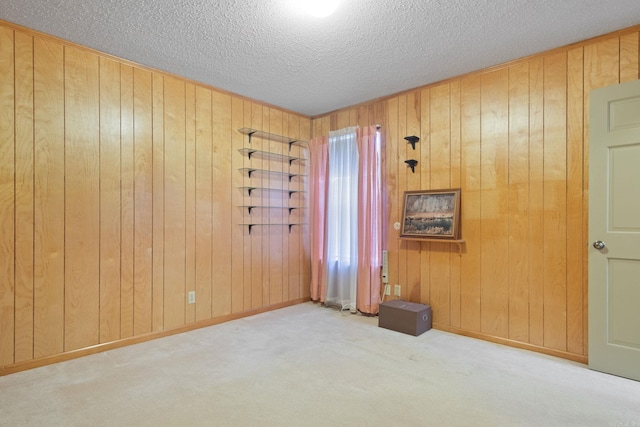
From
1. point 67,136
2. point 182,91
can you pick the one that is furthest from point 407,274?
point 67,136

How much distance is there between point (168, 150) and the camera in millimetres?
3328

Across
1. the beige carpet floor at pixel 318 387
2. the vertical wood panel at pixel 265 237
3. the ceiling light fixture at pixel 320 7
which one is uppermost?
the ceiling light fixture at pixel 320 7

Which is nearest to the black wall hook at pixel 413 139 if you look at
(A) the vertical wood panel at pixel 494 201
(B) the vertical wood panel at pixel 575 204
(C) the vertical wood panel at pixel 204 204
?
(A) the vertical wood panel at pixel 494 201

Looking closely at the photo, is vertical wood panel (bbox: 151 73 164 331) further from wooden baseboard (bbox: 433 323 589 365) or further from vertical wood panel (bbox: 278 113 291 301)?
wooden baseboard (bbox: 433 323 589 365)

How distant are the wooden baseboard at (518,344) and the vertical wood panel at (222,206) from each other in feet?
7.36

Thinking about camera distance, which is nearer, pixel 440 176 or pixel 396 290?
pixel 440 176

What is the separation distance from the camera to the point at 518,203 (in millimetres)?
3021

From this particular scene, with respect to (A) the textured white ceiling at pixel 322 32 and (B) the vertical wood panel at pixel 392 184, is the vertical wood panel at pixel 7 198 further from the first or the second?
(B) the vertical wood panel at pixel 392 184

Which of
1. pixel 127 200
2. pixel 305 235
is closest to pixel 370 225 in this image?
pixel 305 235

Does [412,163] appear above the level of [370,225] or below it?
above

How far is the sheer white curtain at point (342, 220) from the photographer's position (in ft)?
13.7

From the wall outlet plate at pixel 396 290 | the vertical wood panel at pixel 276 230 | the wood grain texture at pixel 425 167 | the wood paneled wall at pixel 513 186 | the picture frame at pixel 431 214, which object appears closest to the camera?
the wood paneled wall at pixel 513 186

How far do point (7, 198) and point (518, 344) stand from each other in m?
4.16

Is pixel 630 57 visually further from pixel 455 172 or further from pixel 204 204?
pixel 204 204
